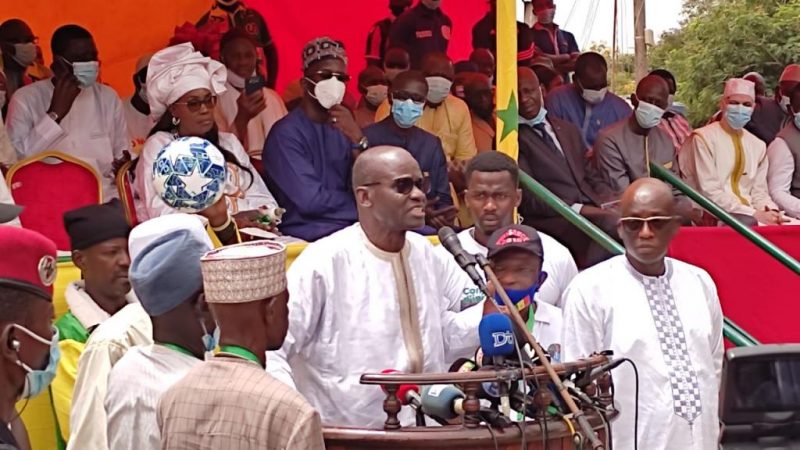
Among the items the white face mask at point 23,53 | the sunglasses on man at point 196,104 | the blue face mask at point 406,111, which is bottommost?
the blue face mask at point 406,111

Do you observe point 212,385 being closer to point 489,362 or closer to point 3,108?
point 489,362

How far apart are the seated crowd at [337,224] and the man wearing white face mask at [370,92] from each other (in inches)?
0.7

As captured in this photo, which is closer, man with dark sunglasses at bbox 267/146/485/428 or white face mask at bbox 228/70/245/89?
man with dark sunglasses at bbox 267/146/485/428

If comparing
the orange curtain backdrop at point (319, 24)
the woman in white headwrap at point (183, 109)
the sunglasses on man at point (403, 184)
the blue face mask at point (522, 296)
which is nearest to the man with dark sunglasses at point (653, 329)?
the blue face mask at point (522, 296)

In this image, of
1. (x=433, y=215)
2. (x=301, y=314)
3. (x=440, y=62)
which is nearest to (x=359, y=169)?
(x=301, y=314)

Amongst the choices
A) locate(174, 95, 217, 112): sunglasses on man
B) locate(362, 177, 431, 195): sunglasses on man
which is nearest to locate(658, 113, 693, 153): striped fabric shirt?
locate(174, 95, 217, 112): sunglasses on man

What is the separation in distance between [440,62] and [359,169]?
4346 mm

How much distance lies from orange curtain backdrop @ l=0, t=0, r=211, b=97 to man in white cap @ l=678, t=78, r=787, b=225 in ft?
13.8

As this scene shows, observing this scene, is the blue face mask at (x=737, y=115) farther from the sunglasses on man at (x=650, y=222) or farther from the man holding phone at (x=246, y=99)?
the sunglasses on man at (x=650, y=222)

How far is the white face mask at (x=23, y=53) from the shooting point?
7.87m

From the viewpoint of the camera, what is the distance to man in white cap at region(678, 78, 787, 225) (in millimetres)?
9930

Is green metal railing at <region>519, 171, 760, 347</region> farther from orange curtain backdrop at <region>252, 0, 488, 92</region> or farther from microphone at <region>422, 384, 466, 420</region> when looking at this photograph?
microphone at <region>422, 384, 466, 420</region>

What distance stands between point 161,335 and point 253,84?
17.2 ft

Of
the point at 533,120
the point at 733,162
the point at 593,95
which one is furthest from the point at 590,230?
the point at 733,162
